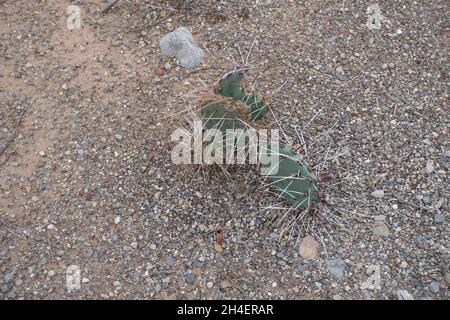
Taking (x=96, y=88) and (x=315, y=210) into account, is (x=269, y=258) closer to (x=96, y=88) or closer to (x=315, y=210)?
(x=315, y=210)

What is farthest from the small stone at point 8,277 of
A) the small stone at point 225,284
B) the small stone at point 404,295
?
the small stone at point 404,295

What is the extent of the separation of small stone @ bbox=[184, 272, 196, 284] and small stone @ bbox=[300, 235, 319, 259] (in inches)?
22.9

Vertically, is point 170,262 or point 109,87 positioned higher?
point 109,87

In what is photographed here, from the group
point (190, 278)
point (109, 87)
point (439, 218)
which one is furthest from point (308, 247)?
point (109, 87)

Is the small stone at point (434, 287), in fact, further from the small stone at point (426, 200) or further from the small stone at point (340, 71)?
the small stone at point (340, 71)

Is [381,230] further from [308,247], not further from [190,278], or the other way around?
[190,278]

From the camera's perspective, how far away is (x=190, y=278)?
9.03ft

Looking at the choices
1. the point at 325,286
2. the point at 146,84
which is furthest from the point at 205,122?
the point at 325,286

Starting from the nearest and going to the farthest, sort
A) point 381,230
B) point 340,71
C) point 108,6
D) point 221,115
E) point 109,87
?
point 221,115, point 381,230, point 109,87, point 340,71, point 108,6

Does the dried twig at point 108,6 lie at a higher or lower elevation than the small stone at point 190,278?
higher

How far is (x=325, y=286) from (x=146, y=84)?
1.60 metres

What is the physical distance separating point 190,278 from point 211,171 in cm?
62

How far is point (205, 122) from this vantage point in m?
2.76

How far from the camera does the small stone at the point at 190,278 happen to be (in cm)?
275
